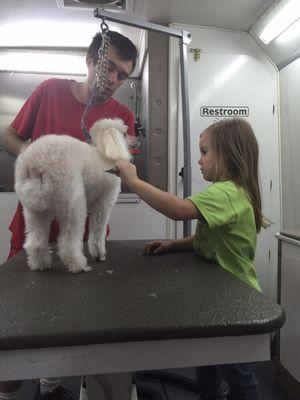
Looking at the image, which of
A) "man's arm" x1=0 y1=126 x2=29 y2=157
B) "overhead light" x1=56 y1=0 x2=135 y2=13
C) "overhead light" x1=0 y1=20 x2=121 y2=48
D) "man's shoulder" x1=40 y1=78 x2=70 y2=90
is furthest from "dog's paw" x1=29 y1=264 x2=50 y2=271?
"overhead light" x1=0 y1=20 x2=121 y2=48

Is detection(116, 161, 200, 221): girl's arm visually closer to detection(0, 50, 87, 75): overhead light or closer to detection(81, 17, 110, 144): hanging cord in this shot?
detection(81, 17, 110, 144): hanging cord

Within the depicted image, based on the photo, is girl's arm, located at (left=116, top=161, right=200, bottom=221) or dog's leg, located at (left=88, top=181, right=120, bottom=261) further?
dog's leg, located at (left=88, top=181, right=120, bottom=261)

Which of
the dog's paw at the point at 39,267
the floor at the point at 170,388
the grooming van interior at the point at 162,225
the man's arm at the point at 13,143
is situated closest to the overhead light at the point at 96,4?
the grooming van interior at the point at 162,225

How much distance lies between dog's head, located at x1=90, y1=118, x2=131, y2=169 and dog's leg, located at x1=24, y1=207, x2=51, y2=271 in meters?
0.20

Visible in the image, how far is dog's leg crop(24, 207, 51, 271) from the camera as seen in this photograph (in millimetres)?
742

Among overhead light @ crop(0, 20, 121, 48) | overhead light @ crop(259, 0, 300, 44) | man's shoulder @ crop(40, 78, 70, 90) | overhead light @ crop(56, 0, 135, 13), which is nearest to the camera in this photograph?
man's shoulder @ crop(40, 78, 70, 90)

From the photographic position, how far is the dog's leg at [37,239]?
0.74 meters

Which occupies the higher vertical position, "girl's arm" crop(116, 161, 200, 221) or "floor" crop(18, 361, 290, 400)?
"girl's arm" crop(116, 161, 200, 221)

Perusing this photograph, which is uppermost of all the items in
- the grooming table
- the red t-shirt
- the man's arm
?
the red t-shirt

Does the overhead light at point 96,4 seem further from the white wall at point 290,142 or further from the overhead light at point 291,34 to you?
the white wall at point 290,142

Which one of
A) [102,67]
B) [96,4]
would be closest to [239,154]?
[102,67]

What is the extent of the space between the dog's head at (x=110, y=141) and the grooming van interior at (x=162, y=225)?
0.11 ft

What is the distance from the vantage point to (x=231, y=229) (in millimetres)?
832

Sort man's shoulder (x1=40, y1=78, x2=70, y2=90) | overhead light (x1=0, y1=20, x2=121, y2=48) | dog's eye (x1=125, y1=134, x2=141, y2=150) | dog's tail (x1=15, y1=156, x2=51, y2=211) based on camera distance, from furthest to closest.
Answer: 1. overhead light (x1=0, y1=20, x2=121, y2=48)
2. man's shoulder (x1=40, y1=78, x2=70, y2=90)
3. dog's eye (x1=125, y1=134, x2=141, y2=150)
4. dog's tail (x1=15, y1=156, x2=51, y2=211)
